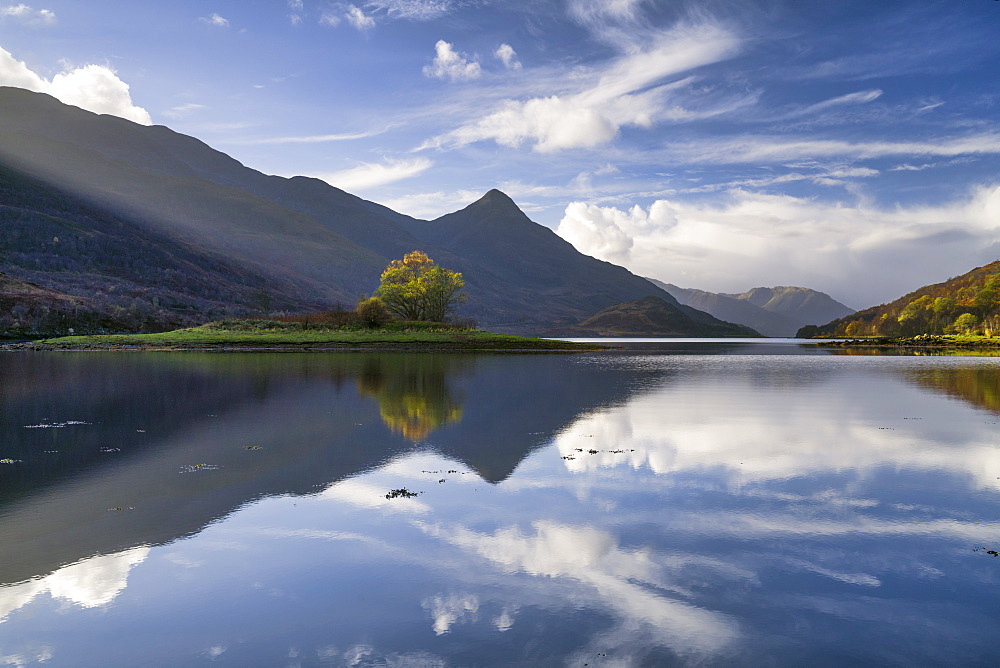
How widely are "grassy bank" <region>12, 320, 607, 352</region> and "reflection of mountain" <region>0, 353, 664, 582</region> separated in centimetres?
3731

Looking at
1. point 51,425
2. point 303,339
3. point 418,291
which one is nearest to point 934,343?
point 418,291

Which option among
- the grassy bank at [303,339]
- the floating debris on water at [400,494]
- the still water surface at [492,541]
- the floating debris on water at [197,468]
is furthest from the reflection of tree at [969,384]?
the grassy bank at [303,339]

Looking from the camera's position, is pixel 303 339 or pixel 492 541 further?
pixel 303 339

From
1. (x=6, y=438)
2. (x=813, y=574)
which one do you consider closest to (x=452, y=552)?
(x=813, y=574)

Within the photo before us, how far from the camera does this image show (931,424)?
86.0 feet

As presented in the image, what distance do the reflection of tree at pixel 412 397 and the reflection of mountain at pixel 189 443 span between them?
582 mm

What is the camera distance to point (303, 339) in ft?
282

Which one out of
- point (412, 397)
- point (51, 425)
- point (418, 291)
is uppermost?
point (418, 291)

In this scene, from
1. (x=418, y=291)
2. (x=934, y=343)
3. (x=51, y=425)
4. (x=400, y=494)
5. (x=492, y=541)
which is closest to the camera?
(x=492, y=541)

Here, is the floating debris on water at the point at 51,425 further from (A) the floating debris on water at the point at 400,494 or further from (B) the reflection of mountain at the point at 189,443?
(A) the floating debris on water at the point at 400,494

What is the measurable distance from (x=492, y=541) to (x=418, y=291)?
9833 centimetres

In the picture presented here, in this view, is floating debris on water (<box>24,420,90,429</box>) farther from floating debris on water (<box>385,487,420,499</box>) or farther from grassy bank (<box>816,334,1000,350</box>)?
grassy bank (<box>816,334,1000,350</box>)

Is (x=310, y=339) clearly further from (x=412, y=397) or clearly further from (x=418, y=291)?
(x=412, y=397)

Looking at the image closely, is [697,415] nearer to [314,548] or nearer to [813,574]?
[813,574]
